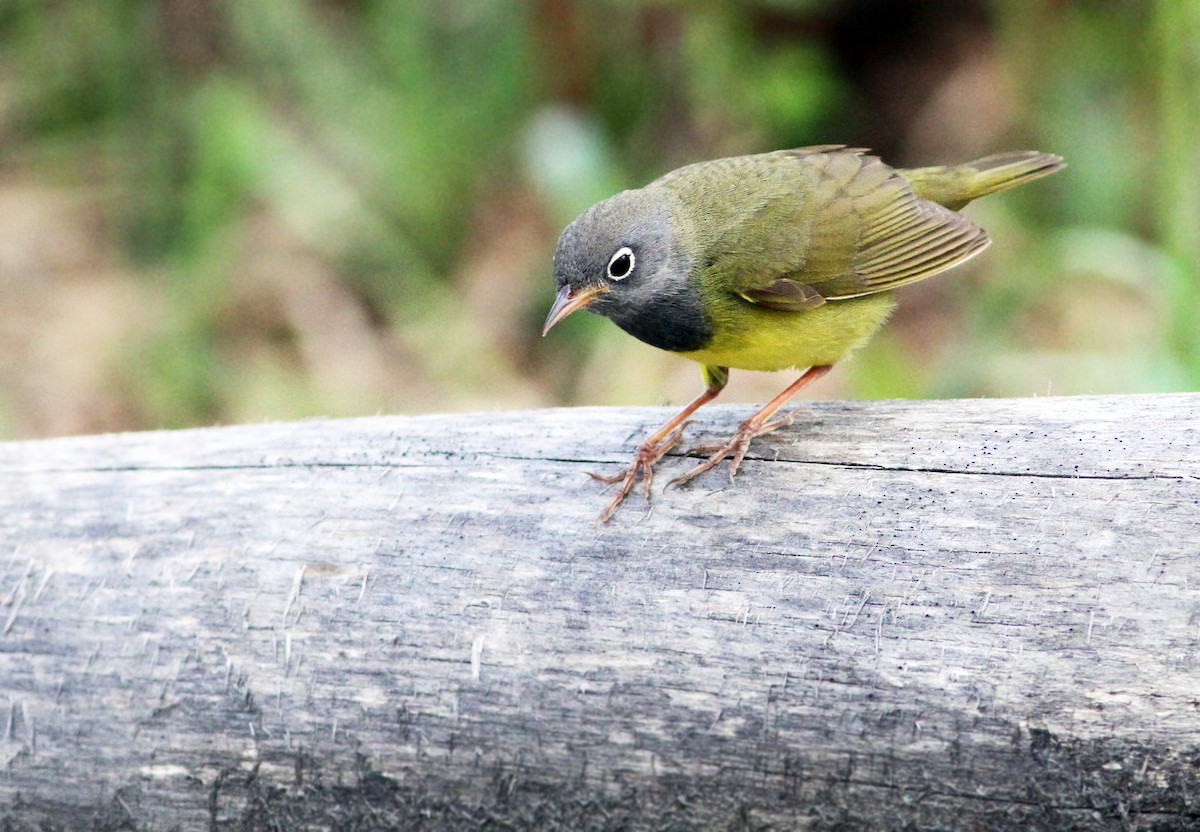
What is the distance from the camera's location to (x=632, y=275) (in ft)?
11.1

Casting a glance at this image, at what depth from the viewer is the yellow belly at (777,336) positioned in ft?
11.0

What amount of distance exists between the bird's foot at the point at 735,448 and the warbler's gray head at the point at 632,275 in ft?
1.08

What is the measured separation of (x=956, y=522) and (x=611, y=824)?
0.92 metres

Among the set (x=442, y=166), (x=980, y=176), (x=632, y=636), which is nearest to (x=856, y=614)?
(x=632, y=636)

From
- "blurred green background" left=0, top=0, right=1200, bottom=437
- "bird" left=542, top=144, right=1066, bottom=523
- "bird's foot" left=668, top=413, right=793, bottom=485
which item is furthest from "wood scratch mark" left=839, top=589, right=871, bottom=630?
"blurred green background" left=0, top=0, right=1200, bottom=437

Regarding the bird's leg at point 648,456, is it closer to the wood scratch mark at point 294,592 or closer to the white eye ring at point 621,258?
the white eye ring at point 621,258

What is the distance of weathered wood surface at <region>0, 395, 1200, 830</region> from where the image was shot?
2238 millimetres

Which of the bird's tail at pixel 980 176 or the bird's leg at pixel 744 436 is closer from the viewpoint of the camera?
the bird's leg at pixel 744 436

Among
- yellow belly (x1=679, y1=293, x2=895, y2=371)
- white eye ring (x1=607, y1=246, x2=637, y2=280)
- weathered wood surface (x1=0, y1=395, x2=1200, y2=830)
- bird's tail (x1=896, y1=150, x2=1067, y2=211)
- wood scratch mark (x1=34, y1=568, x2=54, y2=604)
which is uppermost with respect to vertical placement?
bird's tail (x1=896, y1=150, x2=1067, y2=211)

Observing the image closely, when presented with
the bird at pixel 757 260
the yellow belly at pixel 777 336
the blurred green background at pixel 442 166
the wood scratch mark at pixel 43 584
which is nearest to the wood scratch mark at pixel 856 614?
the bird at pixel 757 260

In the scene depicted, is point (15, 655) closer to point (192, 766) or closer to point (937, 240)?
point (192, 766)

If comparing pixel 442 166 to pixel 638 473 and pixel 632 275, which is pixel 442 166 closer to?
pixel 632 275

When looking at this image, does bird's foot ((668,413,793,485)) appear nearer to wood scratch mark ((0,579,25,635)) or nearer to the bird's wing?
the bird's wing

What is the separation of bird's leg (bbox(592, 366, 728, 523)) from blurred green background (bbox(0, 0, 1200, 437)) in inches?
112
